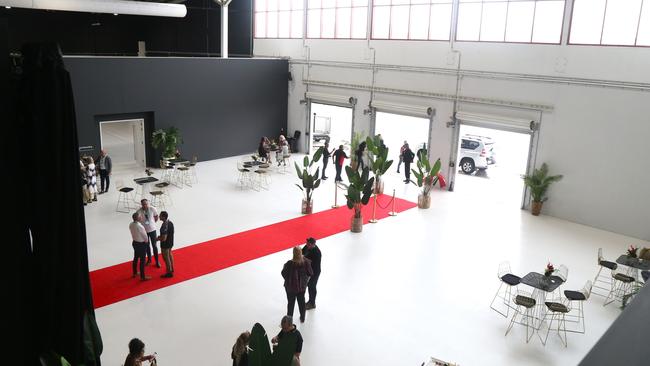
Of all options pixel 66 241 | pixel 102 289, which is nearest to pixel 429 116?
pixel 102 289

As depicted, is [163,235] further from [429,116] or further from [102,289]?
[429,116]

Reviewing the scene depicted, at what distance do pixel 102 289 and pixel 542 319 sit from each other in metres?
7.35

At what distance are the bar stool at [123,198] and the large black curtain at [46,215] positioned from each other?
8691 millimetres

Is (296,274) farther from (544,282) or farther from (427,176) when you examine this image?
(427,176)

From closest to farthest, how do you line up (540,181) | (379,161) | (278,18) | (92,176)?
(92,176) < (379,161) < (540,181) < (278,18)

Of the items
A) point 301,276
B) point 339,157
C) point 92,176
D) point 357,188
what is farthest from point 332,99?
A: point 301,276

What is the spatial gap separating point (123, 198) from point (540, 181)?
1117cm

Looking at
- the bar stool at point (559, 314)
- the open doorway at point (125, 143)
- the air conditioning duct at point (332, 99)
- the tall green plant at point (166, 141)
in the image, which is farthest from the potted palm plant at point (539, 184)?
the open doorway at point (125, 143)

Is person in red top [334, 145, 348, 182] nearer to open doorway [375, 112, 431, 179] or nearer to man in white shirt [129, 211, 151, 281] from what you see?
open doorway [375, 112, 431, 179]

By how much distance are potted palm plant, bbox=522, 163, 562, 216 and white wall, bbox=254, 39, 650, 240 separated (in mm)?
225

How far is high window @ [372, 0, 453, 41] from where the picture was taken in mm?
15500

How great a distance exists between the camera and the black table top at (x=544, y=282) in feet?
26.5

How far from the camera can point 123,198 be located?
13914mm

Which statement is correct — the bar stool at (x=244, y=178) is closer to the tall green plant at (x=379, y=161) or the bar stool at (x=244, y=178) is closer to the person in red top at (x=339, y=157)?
the person in red top at (x=339, y=157)
